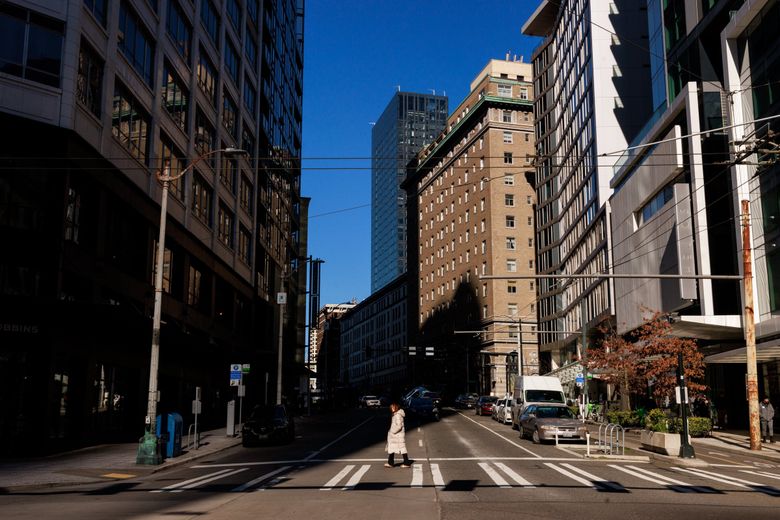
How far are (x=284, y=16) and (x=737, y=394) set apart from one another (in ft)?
188

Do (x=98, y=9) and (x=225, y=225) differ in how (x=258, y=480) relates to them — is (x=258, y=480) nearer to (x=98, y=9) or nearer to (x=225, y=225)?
(x=98, y=9)

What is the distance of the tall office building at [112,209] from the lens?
26125mm

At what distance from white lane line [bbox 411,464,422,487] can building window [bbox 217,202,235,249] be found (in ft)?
110

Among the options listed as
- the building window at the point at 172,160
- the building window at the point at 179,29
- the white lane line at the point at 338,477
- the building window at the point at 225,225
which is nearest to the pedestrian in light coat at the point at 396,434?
the white lane line at the point at 338,477

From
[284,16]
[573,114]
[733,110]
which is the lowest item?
[733,110]

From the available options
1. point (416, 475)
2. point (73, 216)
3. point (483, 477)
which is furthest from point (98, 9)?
point (483, 477)

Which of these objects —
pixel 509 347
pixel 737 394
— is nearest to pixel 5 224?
pixel 737 394

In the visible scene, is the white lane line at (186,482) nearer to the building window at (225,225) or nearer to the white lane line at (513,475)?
the white lane line at (513,475)

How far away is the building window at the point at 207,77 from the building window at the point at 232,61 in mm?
3427

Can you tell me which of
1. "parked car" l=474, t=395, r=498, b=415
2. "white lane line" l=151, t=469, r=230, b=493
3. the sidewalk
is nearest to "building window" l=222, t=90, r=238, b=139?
"parked car" l=474, t=395, r=498, b=415

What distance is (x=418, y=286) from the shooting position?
5541 inches

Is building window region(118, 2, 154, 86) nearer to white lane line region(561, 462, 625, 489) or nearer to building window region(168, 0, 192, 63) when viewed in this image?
building window region(168, 0, 192, 63)

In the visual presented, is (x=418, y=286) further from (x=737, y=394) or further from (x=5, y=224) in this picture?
(x=5, y=224)

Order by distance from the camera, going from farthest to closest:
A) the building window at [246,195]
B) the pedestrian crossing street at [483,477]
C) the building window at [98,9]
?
the building window at [246,195] → the building window at [98,9] → the pedestrian crossing street at [483,477]
